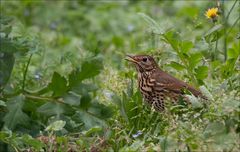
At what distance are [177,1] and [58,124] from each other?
18.3 feet

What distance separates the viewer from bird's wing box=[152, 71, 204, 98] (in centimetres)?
596

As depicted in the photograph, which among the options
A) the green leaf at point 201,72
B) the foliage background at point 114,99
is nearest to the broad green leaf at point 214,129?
the foliage background at point 114,99

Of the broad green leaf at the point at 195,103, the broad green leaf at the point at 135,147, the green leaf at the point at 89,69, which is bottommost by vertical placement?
the broad green leaf at the point at 135,147

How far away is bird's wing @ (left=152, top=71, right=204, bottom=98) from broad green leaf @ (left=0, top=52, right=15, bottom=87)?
102 centimetres

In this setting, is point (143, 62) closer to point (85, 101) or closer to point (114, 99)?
point (85, 101)

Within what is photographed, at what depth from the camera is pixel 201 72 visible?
6.23 metres

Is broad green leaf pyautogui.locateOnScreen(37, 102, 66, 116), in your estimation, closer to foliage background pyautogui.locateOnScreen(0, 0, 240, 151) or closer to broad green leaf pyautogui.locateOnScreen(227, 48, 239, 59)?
foliage background pyautogui.locateOnScreen(0, 0, 240, 151)

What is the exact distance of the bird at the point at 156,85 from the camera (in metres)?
5.98

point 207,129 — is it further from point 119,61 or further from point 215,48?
point 119,61

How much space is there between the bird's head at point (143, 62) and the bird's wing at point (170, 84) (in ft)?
0.27

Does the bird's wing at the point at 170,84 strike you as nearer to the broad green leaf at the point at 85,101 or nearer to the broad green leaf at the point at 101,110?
the broad green leaf at the point at 101,110

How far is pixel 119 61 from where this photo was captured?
8.45 meters

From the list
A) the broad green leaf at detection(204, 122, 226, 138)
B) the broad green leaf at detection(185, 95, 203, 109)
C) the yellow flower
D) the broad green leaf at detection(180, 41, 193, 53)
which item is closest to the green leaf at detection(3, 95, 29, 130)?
the broad green leaf at detection(180, 41, 193, 53)

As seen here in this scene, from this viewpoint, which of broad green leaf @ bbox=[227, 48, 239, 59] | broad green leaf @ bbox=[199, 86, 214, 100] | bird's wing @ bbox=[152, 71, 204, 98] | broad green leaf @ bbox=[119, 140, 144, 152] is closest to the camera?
broad green leaf @ bbox=[119, 140, 144, 152]
